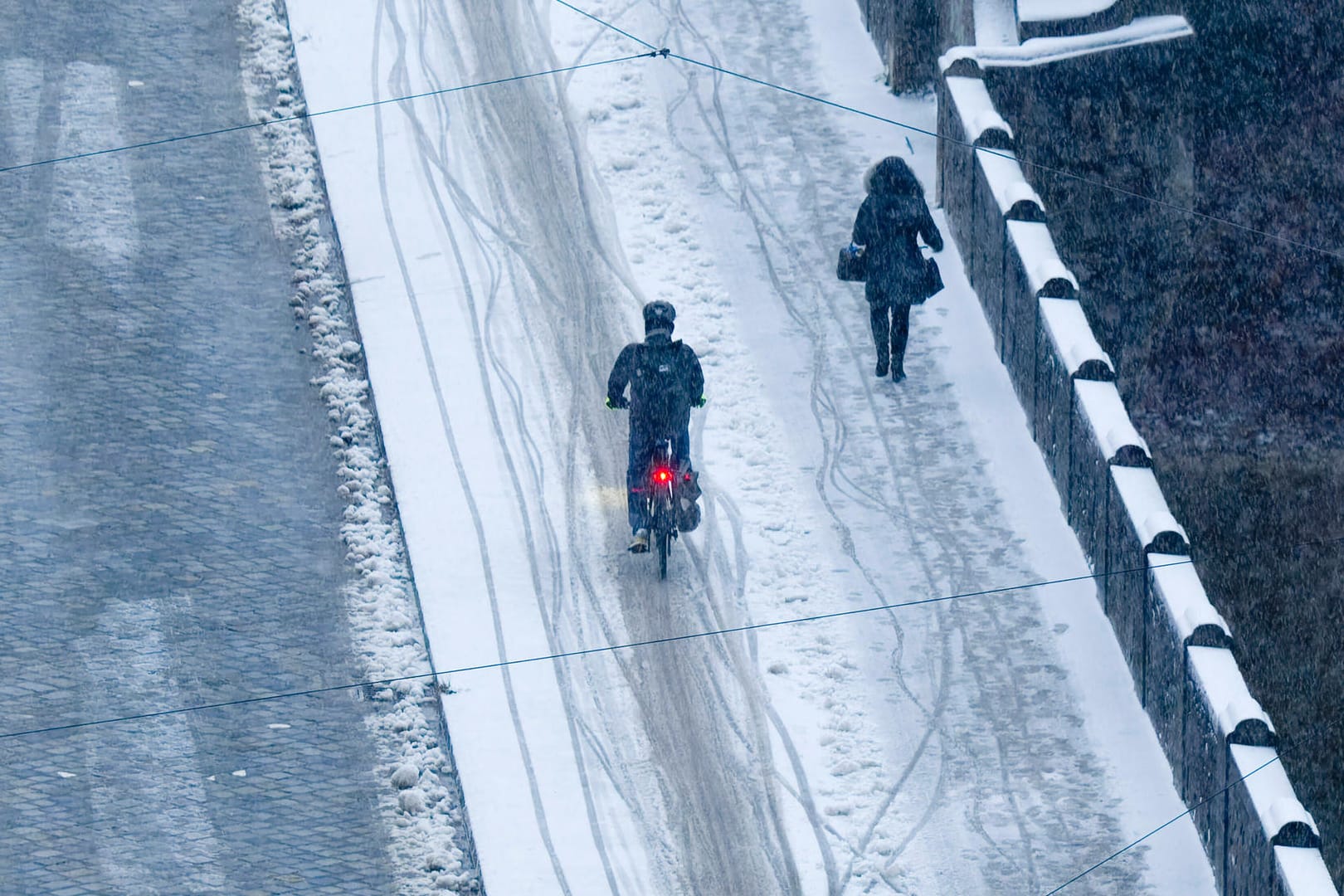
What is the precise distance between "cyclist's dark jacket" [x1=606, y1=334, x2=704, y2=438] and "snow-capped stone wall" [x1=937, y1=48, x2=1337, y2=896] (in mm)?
2537

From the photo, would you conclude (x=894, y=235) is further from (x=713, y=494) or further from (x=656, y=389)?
(x=656, y=389)

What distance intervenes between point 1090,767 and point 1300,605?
384 centimetres

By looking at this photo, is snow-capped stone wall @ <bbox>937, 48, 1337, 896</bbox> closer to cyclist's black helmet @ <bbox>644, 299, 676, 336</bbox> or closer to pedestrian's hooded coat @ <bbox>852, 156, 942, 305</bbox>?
pedestrian's hooded coat @ <bbox>852, 156, 942, 305</bbox>

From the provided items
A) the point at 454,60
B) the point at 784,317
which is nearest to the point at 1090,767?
the point at 784,317

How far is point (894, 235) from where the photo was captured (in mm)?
15117

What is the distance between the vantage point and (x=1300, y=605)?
1596 cm

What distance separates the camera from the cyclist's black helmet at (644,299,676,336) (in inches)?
530

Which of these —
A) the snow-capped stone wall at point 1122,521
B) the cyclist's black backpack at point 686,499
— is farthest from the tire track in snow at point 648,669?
the snow-capped stone wall at point 1122,521

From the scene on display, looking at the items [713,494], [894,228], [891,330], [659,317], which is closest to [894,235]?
[894,228]

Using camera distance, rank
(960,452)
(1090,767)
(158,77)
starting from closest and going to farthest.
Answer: (1090,767) < (960,452) < (158,77)

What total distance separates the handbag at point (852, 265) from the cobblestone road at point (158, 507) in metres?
3.75

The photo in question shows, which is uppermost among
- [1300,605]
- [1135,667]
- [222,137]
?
[222,137]

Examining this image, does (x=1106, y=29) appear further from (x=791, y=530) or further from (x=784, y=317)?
(x=791, y=530)

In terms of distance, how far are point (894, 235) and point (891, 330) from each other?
3.02 feet
